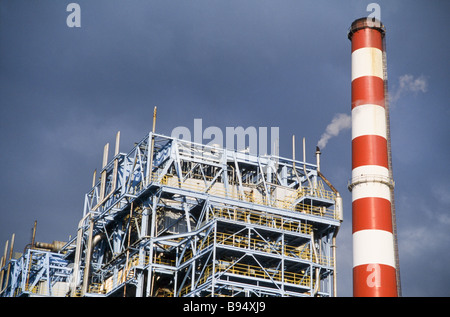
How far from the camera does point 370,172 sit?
54781 millimetres

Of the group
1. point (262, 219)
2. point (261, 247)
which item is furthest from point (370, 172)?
point (261, 247)

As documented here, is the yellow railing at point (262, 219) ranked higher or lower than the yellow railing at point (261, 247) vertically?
higher

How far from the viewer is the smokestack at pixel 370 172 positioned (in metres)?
52.4

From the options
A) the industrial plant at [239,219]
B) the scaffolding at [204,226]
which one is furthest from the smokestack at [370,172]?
the scaffolding at [204,226]

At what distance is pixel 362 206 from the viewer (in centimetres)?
5462

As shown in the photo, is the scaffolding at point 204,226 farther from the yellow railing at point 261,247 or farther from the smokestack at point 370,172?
the smokestack at point 370,172

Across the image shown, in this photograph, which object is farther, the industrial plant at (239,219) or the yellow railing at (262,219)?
the yellow railing at (262,219)

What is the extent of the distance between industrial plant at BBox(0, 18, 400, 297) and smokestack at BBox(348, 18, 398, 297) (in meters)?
0.08

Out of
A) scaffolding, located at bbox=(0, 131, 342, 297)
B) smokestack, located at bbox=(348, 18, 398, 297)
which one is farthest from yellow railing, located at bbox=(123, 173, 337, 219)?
smokestack, located at bbox=(348, 18, 398, 297)

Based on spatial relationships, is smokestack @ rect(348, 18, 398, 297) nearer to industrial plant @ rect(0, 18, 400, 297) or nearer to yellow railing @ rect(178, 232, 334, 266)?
industrial plant @ rect(0, 18, 400, 297)

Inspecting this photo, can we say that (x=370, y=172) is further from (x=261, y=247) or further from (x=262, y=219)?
(x=261, y=247)

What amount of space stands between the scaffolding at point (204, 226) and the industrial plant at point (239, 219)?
0.32 ft
